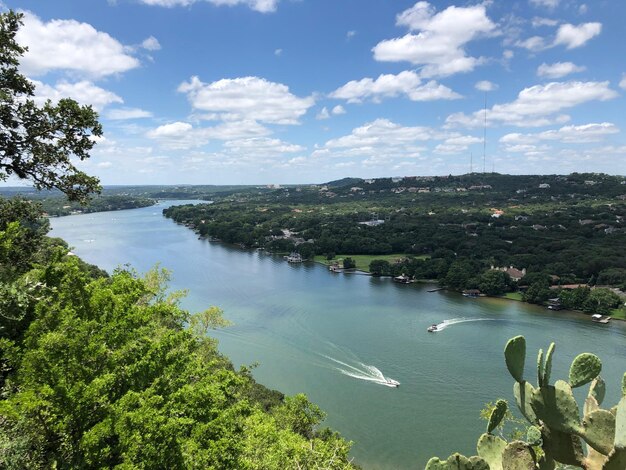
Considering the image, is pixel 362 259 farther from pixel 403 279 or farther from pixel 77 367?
pixel 77 367

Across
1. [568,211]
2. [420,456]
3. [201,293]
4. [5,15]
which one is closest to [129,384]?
[5,15]

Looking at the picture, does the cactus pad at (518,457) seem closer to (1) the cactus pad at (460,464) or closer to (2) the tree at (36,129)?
(1) the cactus pad at (460,464)

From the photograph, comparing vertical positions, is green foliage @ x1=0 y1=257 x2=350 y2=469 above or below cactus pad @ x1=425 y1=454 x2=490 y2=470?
below

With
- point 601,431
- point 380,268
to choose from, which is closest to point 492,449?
point 601,431

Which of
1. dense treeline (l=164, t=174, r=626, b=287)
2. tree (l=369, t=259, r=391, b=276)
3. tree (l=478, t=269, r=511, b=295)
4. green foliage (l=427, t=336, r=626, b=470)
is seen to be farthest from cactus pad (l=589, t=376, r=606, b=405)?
tree (l=369, t=259, r=391, b=276)

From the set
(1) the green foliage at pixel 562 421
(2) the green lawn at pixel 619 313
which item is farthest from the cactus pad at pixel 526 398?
(2) the green lawn at pixel 619 313

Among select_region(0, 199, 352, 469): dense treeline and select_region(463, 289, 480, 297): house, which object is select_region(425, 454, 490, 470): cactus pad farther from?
select_region(463, 289, 480, 297): house
